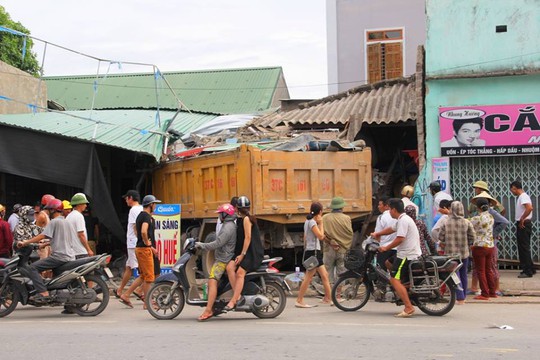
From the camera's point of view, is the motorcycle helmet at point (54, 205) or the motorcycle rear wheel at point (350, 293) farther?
the motorcycle helmet at point (54, 205)

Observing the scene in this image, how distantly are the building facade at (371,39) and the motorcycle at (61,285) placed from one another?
16931 millimetres

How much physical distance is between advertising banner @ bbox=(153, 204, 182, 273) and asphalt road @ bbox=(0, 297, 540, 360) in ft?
10.4

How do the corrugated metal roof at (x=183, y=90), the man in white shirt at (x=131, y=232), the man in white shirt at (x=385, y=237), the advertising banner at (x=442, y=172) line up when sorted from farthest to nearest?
1. the corrugated metal roof at (x=183, y=90)
2. the advertising banner at (x=442, y=172)
3. the man in white shirt at (x=131, y=232)
4. the man in white shirt at (x=385, y=237)

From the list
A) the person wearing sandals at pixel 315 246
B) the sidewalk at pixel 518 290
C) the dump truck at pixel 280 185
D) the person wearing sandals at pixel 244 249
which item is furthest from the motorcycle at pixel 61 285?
the sidewalk at pixel 518 290

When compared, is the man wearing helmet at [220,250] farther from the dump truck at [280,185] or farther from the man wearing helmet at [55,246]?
the dump truck at [280,185]

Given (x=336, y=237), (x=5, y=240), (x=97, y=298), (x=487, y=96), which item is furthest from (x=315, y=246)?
(x=5, y=240)

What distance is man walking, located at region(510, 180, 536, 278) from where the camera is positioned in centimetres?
1398

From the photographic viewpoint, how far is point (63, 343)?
28.3ft

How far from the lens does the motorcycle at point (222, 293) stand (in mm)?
10531

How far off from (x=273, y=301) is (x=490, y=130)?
644 cm

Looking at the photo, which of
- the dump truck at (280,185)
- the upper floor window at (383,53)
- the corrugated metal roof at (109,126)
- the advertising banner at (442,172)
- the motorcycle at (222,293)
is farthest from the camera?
the upper floor window at (383,53)

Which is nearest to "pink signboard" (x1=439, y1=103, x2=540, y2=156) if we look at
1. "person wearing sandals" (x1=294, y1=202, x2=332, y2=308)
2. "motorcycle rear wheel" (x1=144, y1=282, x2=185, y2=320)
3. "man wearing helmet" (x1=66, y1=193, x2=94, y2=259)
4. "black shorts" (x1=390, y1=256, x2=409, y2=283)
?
"person wearing sandals" (x1=294, y1=202, x2=332, y2=308)

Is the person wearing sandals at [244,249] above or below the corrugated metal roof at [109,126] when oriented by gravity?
below

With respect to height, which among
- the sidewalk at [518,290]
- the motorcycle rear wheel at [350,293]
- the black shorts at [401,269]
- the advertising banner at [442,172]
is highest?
the advertising banner at [442,172]
